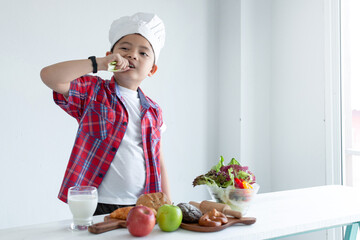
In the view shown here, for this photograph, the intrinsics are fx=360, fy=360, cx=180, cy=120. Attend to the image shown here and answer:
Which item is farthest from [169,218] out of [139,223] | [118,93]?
[118,93]

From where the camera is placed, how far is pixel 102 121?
1.48 meters

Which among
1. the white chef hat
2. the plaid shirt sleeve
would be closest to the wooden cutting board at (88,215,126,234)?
the plaid shirt sleeve

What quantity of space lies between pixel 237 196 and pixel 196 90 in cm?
174

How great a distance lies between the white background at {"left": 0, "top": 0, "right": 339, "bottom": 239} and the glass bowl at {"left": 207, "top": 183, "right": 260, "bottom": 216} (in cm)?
140

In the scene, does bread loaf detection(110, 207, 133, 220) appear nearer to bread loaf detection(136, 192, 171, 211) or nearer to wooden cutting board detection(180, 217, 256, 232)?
bread loaf detection(136, 192, 171, 211)

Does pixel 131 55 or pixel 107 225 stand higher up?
pixel 131 55

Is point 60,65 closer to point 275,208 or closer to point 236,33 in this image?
point 275,208

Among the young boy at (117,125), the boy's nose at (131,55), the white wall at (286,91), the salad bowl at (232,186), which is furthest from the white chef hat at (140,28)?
the white wall at (286,91)

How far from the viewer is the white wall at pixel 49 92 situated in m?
2.15

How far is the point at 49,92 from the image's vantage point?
2.28 meters

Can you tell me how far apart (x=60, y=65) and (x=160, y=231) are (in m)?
0.69

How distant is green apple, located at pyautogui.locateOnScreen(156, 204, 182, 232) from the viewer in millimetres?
1035

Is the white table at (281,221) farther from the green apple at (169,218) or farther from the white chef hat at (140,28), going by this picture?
the white chef hat at (140,28)

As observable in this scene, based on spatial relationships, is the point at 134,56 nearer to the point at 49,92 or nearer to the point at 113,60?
the point at 113,60
